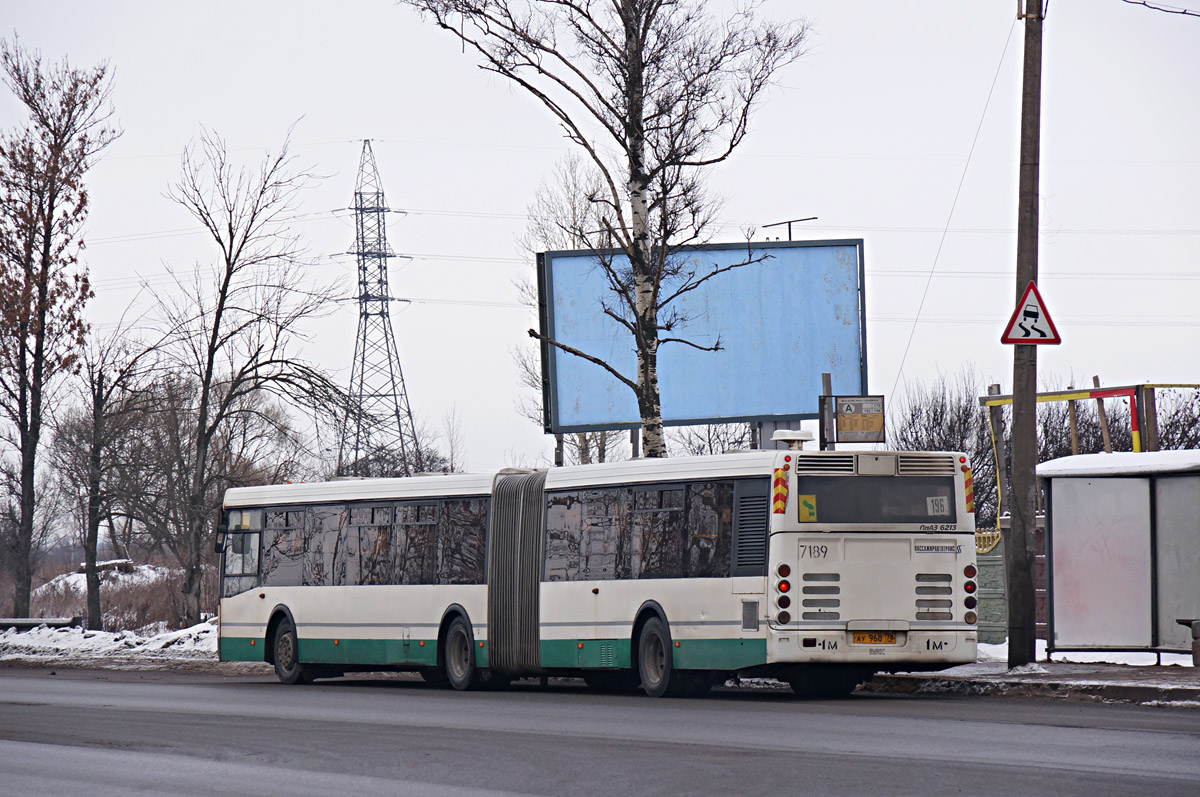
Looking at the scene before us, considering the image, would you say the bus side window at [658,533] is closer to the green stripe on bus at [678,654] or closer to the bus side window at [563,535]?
the green stripe on bus at [678,654]

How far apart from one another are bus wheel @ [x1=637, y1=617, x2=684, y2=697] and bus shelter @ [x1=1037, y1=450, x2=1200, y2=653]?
15.8ft

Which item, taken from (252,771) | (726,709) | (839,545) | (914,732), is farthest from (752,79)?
(252,771)

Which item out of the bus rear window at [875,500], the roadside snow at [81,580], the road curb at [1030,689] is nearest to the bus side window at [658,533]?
the bus rear window at [875,500]

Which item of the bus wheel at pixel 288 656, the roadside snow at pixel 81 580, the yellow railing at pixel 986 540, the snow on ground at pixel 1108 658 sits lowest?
the roadside snow at pixel 81 580

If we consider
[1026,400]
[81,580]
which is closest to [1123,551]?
[1026,400]

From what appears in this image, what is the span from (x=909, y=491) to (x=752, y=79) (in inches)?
375

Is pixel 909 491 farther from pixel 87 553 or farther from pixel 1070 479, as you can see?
pixel 87 553

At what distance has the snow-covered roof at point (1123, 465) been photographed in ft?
61.8

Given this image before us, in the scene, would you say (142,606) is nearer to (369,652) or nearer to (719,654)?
(369,652)

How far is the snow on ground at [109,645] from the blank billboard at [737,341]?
872cm

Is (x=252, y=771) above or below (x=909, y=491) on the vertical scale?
below

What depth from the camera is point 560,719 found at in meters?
14.6

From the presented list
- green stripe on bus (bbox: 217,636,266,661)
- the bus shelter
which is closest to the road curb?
the bus shelter

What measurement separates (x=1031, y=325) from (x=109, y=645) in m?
20.4
